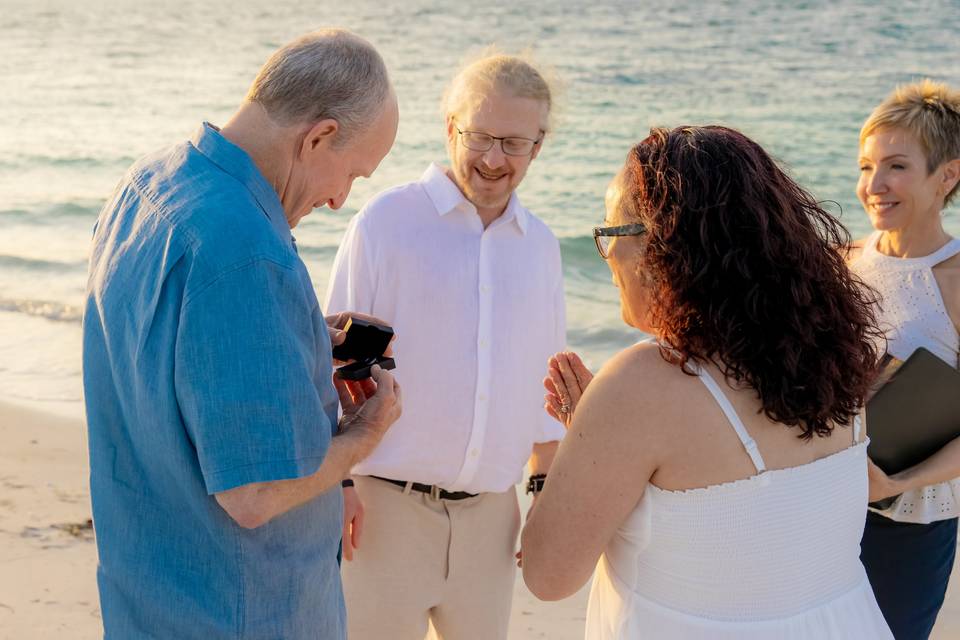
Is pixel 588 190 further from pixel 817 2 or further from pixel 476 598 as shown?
pixel 817 2

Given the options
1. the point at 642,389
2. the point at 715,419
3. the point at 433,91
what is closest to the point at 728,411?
the point at 715,419

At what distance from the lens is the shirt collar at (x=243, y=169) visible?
2.04 metres

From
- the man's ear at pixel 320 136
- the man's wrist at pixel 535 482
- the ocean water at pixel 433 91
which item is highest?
the man's ear at pixel 320 136

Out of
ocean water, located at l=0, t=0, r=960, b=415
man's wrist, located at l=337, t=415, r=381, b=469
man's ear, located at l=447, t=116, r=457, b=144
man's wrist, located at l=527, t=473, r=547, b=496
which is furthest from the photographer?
ocean water, located at l=0, t=0, r=960, b=415

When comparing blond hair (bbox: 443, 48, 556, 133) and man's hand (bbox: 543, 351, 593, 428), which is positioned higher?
blond hair (bbox: 443, 48, 556, 133)

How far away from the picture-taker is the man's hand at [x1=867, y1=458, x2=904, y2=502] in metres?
2.98

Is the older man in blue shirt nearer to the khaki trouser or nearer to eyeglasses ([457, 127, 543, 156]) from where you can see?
the khaki trouser

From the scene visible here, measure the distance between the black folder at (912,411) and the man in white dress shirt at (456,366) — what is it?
1.03 metres

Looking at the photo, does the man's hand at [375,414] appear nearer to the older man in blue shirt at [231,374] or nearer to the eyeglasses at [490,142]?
the older man in blue shirt at [231,374]

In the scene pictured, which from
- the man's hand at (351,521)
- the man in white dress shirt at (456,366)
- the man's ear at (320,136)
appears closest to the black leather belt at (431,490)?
the man in white dress shirt at (456,366)

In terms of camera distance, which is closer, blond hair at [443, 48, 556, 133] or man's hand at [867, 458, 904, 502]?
man's hand at [867, 458, 904, 502]

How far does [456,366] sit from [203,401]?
4.67ft

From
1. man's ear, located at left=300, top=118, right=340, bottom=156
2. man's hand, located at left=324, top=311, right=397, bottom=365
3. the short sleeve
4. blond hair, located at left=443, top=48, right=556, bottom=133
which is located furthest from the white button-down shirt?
→ the short sleeve

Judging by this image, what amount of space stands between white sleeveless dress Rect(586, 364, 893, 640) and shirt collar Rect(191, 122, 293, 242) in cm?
90
